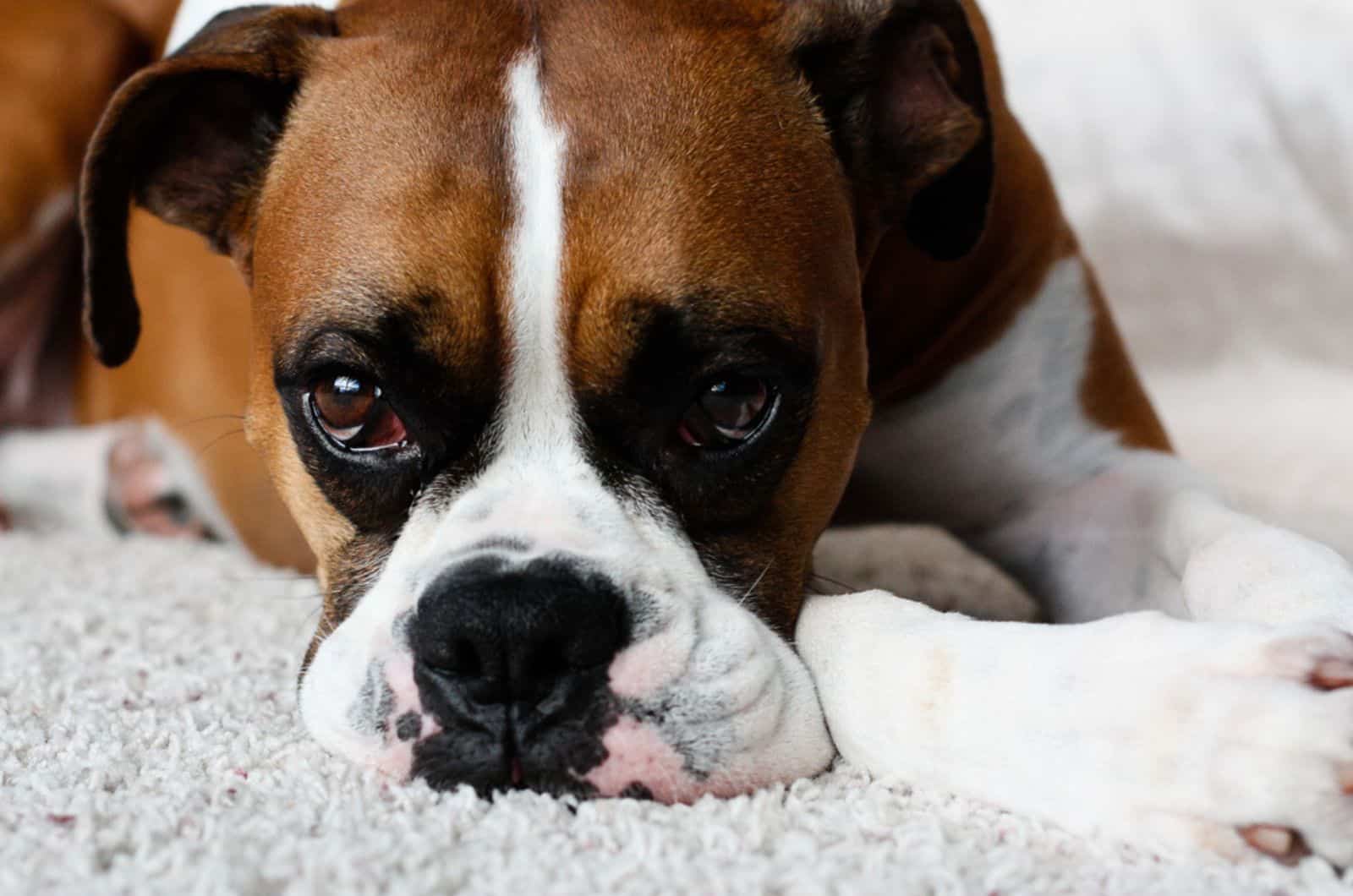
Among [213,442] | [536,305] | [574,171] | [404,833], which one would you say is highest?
[574,171]

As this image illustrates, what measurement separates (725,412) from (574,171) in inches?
12.8

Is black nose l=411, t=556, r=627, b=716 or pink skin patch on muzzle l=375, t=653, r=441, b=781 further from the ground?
black nose l=411, t=556, r=627, b=716

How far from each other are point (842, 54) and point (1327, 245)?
119 inches

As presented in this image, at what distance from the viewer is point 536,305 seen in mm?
1689

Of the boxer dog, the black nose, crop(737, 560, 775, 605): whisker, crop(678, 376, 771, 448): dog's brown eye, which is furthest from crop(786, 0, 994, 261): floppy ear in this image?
the black nose

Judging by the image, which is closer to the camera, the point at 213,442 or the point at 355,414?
the point at 355,414

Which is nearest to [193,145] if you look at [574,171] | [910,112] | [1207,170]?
[574,171]

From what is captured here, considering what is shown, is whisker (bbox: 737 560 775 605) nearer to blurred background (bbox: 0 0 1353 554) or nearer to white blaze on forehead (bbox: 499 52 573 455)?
white blaze on forehead (bbox: 499 52 573 455)

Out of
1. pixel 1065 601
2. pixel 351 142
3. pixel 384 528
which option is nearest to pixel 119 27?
pixel 351 142

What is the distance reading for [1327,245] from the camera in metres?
4.54

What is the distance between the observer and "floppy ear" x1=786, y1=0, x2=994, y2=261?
81.0 inches

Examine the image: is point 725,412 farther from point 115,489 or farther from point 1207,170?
point 1207,170

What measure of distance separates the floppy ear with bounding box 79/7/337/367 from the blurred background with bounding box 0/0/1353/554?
9.72 feet

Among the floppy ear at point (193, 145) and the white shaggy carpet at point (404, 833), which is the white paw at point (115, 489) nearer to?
the floppy ear at point (193, 145)
